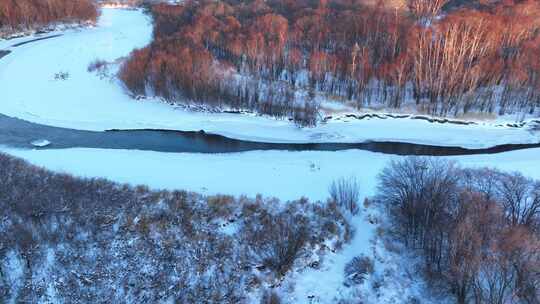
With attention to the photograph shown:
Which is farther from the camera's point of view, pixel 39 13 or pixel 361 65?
pixel 39 13

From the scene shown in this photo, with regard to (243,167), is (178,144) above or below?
above

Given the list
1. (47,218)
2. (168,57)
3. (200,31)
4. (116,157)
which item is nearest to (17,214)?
(47,218)

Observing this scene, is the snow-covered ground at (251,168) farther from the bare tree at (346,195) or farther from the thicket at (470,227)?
the thicket at (470,227)

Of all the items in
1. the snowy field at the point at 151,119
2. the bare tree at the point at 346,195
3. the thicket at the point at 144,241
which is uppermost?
the snowy field at the point at 151,119

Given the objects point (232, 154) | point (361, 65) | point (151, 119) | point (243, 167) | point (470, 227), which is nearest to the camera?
point (470, 227)

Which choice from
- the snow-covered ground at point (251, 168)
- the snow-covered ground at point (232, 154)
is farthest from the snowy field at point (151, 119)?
the snow-covered ground at point (251, 168)

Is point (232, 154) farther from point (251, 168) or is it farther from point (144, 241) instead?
point (144, 241)

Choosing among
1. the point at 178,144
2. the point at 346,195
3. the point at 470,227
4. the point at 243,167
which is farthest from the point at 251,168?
the point at 470,227
